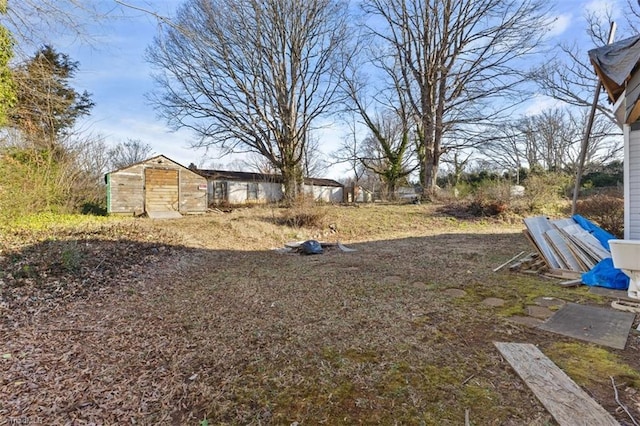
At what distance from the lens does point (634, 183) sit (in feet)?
15.2

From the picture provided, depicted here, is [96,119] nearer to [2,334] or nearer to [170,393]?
[2,334]

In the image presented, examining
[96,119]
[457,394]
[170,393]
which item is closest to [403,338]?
[457,394]

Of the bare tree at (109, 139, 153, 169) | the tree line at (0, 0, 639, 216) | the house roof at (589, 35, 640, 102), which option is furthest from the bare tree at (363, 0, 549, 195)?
the bare tree at (109, 139, 153, 169)

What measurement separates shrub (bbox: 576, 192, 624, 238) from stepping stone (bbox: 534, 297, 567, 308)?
484 cm

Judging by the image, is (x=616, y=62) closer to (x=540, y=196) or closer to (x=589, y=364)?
(x=589, y=364)

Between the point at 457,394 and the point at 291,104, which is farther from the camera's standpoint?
the point at 291,104

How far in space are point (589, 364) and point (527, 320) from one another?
0.84 m

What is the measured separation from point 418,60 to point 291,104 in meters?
6.93

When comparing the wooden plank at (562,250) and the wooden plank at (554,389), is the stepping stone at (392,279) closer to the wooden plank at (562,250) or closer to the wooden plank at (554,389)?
the wooden plank at (554,389)

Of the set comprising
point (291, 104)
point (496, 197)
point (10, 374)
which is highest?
point (291, 104)

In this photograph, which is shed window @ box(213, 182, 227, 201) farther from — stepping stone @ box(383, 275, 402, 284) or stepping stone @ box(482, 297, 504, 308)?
stepping stone @ box(482, 297, 504, 308)

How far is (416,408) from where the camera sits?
172cm

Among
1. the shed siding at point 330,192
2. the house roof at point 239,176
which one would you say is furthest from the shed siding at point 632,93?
the shed siding at point 330,192

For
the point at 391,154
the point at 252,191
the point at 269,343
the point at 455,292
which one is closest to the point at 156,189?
the point at 252,191
